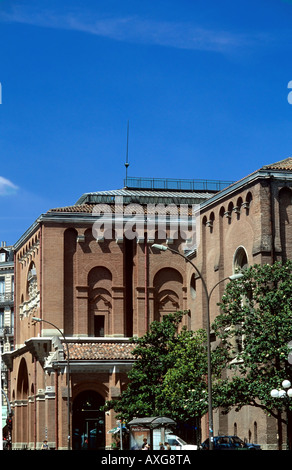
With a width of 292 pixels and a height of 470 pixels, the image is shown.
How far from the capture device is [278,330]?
140 ft

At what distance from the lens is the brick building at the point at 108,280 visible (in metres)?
54.4

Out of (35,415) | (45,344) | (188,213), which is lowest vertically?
(35,415)

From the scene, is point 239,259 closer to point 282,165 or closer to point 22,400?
point 282,165

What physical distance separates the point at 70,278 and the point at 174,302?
319 inches

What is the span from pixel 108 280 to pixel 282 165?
17.9 meters

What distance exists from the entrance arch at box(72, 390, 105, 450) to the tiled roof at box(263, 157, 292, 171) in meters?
19.4

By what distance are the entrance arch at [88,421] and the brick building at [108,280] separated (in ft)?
0.22

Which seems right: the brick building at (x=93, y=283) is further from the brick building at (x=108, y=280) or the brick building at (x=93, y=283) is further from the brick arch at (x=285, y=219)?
the brick arch at (x=285, y=219)

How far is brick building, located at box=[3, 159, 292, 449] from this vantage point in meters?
54.4

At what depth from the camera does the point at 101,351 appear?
6278 centimetres

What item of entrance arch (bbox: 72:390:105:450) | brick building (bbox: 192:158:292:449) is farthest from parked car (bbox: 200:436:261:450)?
entrance arch (bbox: 72:390:105:450)

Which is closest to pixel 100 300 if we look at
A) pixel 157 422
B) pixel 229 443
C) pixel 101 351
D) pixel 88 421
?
pixel 101 351
